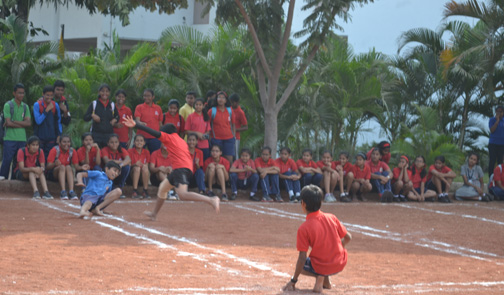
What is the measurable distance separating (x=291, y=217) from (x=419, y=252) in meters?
3.53

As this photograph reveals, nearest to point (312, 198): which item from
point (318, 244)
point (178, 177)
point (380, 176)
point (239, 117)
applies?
point (318, 244)

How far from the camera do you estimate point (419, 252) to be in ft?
29.8

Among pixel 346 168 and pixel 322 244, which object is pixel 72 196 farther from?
pixel 322 244

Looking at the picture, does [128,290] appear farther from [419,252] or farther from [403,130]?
[403,130]

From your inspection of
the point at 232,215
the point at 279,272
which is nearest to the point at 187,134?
the point at 232,215

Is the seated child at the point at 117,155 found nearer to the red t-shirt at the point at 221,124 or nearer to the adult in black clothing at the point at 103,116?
the adult in black clothing at the point at 103,116

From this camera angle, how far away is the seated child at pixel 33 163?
44.3 ft

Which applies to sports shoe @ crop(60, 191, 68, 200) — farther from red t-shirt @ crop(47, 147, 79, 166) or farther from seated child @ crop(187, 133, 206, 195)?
seated child @ crop(187, 133, 206, 195)

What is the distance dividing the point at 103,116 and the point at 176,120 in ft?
5.13

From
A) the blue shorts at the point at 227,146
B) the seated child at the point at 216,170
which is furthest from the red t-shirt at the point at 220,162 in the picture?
the blue shorts at the point at 227,146

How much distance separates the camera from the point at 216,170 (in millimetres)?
14805

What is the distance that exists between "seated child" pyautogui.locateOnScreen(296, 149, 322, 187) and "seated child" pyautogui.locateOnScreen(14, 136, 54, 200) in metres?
5.23

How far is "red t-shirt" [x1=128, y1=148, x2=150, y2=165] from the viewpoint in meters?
14.4

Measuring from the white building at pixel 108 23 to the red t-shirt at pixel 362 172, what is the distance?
47.2 ft
